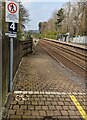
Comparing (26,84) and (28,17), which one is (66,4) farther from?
(26,84)

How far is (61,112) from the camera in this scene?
211 inches

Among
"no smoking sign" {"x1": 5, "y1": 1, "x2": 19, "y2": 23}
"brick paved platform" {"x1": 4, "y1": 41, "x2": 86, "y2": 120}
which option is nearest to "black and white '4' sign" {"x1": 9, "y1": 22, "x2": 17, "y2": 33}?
"no smoking sign" {"x1": 5, "y1": 1, "x2": 19, "y2": 23}

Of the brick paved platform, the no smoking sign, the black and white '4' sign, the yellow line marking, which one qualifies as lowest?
the yellow line marking

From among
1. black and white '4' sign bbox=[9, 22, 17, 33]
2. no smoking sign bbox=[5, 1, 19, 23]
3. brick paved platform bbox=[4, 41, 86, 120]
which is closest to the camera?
brick paved platform bbox=[4, 41, 86, 120]

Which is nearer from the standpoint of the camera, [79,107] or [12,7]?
[79,107]

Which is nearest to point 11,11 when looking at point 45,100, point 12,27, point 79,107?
point 12,27

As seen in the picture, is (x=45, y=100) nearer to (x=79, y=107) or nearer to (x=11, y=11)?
(x=79, y=107)

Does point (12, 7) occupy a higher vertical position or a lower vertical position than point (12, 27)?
higher

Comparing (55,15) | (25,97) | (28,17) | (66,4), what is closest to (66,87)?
(25,97)

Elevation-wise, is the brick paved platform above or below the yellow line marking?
above

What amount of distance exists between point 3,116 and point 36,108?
→ 991 millimetres

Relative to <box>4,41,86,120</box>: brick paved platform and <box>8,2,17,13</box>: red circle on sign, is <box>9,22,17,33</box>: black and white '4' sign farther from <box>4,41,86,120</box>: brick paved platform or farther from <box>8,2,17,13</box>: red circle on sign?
<box>4,41,86,120</box>: brick paved platform

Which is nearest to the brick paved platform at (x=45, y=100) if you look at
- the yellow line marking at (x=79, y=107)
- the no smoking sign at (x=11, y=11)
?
the yellow line marking at (x=79, y=107)

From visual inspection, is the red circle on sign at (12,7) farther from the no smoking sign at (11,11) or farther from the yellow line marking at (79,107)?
the yellow line marking at (79,107)
